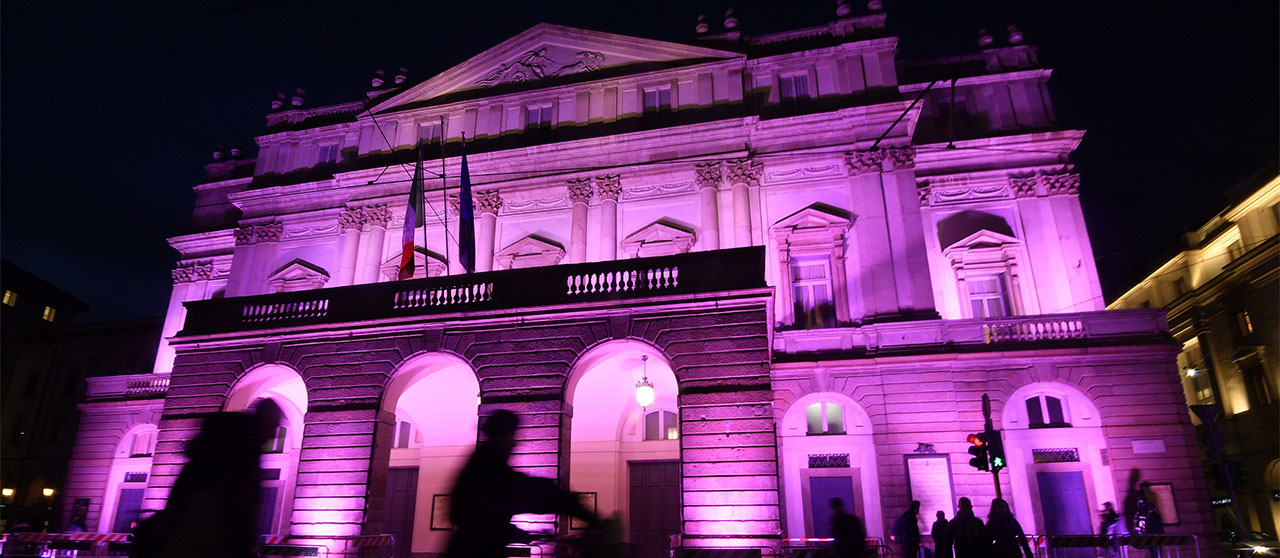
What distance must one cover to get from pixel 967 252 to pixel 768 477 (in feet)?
42.2

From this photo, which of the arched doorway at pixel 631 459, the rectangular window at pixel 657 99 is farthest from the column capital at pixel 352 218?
the arched doorway at pixel 631 459

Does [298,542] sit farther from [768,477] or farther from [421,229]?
[421,229]

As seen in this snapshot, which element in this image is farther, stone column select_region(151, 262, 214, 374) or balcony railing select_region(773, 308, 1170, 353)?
stone column select_region(151, 262, 214, 374)

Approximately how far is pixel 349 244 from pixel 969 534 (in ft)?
69.3

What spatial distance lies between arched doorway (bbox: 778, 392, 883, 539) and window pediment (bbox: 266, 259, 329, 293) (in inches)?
661

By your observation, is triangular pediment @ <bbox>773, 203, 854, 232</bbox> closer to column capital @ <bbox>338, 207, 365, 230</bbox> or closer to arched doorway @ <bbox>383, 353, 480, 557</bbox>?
arched doorway @ <bbox>383, 353, 480, 557</bbox>

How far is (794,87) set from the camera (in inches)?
964

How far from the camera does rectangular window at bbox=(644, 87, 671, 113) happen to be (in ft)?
81.5

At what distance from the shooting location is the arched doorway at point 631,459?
753 inches

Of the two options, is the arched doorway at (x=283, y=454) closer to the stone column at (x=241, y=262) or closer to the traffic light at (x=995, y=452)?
the stone column at (x=241, y=262)

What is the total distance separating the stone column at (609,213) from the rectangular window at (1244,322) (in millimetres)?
24789

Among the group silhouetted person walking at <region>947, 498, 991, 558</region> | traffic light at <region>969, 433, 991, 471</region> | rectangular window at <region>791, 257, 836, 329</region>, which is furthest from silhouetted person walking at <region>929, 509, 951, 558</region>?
rectangular window at <region>791, 257, 836, 329</region>

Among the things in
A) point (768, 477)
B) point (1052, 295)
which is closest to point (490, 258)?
point (768, 477)

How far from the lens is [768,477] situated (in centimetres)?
1263
